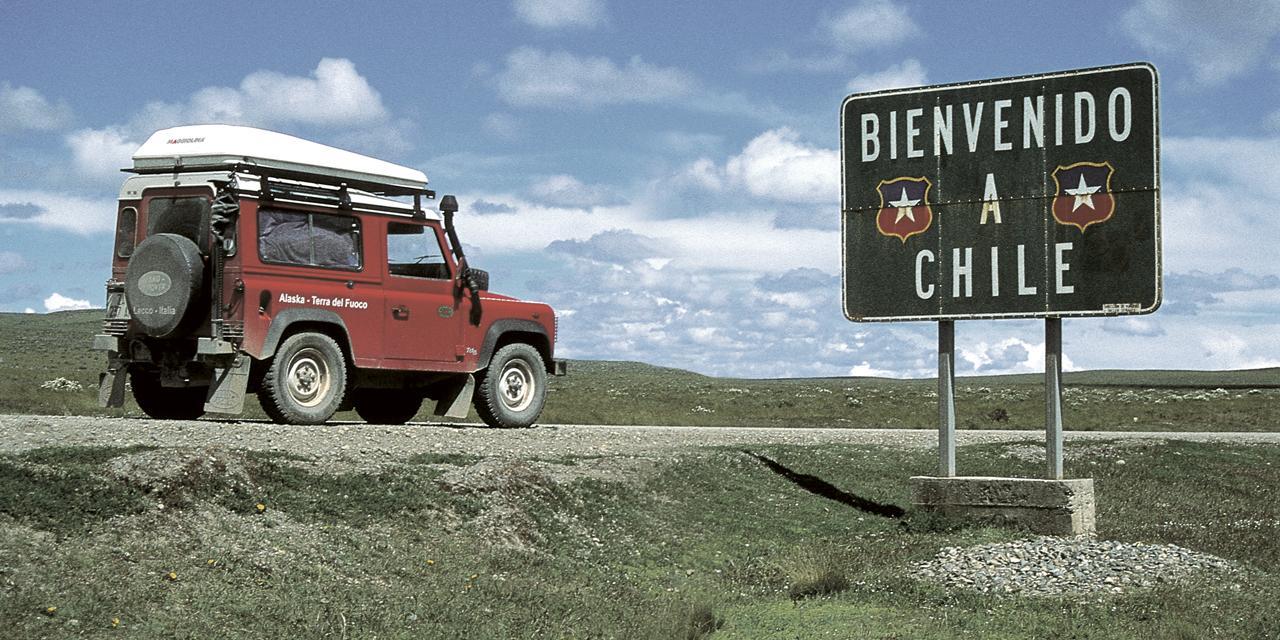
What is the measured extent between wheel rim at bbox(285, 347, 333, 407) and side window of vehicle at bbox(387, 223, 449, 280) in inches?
61.5

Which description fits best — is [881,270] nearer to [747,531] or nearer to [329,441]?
[747,531]

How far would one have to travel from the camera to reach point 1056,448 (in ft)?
48.3

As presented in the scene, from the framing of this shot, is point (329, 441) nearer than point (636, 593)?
No

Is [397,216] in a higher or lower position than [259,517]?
higher

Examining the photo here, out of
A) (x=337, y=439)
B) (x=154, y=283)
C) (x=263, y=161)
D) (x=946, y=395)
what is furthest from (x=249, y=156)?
(x=946, y=395)

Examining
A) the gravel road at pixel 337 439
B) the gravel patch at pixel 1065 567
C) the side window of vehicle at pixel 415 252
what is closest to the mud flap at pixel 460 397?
the gravel road at pixel 337 439

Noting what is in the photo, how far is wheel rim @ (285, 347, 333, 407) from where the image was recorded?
15719 mm

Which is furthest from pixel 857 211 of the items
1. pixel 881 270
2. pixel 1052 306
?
pixel 1052 306

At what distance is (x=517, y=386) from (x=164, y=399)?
4.61 metres

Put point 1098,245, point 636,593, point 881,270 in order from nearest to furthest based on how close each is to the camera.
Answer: point 636,593 < point 1098,245 < point 881,270

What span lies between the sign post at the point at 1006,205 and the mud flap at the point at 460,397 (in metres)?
5.24

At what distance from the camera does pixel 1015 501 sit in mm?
14531

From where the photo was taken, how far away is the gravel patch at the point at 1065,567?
11.0 m

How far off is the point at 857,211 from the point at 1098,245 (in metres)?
2.67
